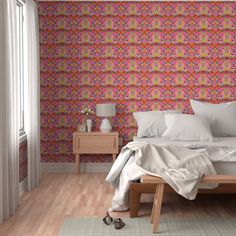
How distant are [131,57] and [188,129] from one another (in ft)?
5.32

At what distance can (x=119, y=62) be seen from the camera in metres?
6.98

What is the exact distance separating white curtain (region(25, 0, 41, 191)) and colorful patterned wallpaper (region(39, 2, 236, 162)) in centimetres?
78

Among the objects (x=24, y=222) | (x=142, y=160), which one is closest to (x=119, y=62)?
(x=142, y=160)

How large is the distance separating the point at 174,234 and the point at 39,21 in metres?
4.24

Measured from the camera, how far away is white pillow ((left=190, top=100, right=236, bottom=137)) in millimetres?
6297

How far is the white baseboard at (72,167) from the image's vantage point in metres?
7.03

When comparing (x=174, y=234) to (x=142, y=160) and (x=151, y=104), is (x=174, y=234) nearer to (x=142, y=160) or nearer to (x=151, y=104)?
(x=142, y=160)

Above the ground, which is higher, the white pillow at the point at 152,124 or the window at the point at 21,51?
the window at the point at 21,51

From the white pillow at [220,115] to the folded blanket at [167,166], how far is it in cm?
181

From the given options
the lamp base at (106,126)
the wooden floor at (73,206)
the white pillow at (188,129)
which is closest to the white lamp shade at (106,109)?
the lamp base at (106,126)

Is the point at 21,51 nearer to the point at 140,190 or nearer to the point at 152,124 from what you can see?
the point at 152,124

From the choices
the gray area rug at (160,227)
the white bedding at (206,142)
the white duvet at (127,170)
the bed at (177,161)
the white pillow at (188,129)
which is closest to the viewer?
the gray area rug at (160,227)

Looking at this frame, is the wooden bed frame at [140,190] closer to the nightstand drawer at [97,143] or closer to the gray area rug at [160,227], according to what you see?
the gray area rug at [160,227]

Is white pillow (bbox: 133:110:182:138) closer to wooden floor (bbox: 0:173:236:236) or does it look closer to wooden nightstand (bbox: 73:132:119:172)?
wooden nightstand (bbox: 73:132:119:172)
